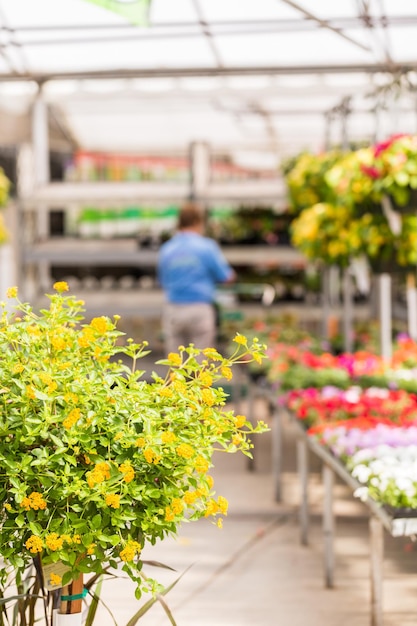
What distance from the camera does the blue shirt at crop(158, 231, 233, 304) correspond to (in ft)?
21.2

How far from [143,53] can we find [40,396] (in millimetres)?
6328

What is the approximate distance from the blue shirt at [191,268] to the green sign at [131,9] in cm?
223

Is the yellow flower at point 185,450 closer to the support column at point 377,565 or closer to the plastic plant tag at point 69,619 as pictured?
the plastic plant tag at point 69,619

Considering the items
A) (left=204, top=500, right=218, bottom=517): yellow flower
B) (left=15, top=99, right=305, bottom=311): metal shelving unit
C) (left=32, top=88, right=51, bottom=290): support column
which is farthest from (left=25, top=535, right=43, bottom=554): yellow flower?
(left=32, top=88, right=51, bottom=290): support column

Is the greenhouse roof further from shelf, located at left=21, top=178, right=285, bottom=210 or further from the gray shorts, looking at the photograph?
the gray shorts

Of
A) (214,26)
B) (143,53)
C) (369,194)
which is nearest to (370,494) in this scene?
(369,194)

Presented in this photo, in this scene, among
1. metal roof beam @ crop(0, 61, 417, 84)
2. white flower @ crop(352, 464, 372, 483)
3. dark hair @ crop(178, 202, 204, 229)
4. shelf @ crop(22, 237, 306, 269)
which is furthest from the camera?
shelf @ crop(22, 237, 306, 269)

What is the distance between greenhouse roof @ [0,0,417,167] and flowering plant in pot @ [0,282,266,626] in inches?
103

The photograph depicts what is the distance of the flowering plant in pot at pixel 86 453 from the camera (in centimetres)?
200

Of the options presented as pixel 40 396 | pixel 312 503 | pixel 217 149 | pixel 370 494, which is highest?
pixel 217 149

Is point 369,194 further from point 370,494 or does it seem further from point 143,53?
point 143,53

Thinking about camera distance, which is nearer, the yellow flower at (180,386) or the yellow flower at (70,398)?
the yellow flower at (70,398)

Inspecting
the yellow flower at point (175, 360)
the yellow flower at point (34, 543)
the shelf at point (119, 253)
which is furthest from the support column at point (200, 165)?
the yellow flower at point (34, 543)

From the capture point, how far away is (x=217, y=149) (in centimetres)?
1095
